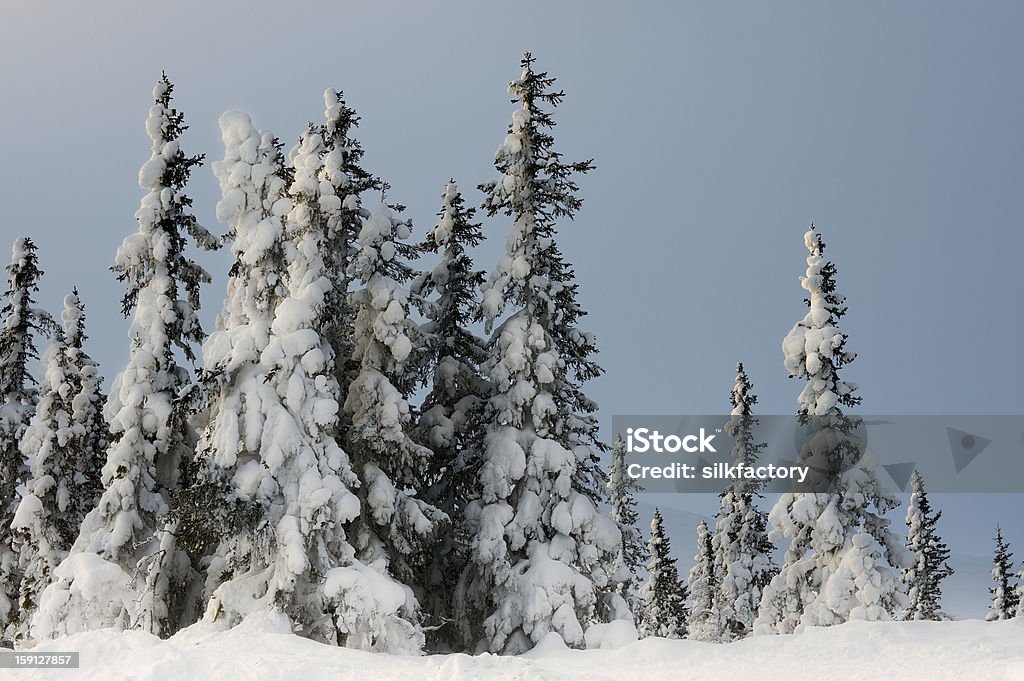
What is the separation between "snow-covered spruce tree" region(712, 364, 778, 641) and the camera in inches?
1572

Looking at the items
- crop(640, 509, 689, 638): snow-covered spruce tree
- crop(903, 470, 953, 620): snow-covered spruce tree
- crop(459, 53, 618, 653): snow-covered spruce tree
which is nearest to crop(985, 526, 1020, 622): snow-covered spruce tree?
crop(903, 470, 953, 620): snow-covered spruce tree

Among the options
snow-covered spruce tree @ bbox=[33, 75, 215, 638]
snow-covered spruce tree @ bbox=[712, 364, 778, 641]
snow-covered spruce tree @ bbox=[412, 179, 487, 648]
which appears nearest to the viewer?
snow-covered spruce tree @ bbox=[33, 75, 215, 638]

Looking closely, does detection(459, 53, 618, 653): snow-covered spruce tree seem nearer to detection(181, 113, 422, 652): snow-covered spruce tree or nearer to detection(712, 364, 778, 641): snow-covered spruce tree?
detection(181, 113, 422, 652): snow-covered spruce tree

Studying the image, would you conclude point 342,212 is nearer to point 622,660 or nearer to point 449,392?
point 449,392

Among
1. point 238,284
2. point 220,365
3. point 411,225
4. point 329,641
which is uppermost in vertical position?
point 411,225

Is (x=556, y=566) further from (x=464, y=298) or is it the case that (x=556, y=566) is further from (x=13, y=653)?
(x=13, y=653)

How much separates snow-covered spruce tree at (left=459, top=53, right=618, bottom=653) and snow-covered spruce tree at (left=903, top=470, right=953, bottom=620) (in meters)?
35.2

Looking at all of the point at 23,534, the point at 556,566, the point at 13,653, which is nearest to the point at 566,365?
the point at 556,566

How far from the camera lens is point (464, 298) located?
25.9 metres

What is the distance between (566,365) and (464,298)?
3.64 m

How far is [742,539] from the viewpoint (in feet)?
135

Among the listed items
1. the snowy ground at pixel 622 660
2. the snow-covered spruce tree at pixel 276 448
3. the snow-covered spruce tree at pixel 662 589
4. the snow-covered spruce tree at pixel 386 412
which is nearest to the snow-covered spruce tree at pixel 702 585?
the snow-covered spruce tree at pixel 662 589

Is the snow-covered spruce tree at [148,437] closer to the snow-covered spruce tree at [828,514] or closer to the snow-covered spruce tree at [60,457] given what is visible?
the snow-covered spruce tree at [60,457]

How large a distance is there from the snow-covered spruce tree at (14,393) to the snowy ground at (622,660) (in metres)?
15.6
